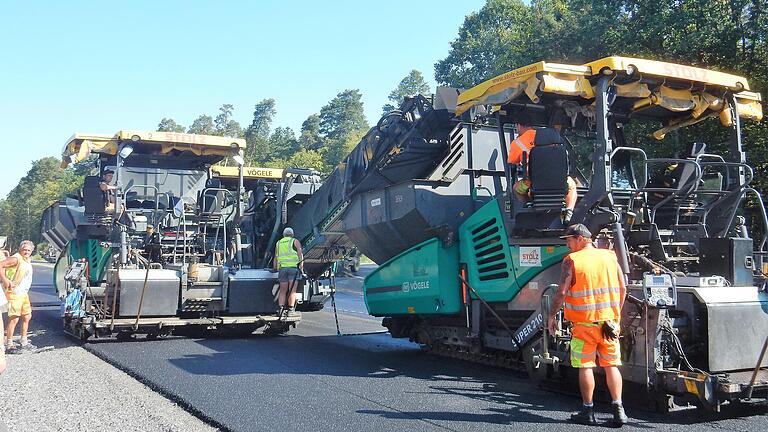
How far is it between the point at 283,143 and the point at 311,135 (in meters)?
5.67

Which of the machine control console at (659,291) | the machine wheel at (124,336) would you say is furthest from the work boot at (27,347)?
the machine control console at (659,291)

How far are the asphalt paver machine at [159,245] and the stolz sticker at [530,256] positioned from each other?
462 centimetres

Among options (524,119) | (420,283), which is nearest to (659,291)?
(524,119)

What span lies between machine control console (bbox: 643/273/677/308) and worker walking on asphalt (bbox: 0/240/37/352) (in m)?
7.32

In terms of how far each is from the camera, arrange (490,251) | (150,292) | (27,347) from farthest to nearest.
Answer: (150,292) → (27,347) → (490,251)

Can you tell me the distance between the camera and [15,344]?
9.10 m

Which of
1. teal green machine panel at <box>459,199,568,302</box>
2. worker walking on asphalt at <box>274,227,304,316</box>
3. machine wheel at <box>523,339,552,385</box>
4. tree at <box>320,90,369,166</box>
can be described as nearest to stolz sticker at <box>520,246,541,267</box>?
teal green machine panel at <box>459,199,568,302</box>

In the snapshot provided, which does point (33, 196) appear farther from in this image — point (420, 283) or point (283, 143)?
point (420, 283)

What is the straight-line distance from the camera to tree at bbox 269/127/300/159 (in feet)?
223

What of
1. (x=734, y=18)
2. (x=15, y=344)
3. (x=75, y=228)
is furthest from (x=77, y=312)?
(x=734, y=18)

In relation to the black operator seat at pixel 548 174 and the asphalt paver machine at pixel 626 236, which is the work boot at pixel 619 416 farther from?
the black operator seat at pixel 548 174

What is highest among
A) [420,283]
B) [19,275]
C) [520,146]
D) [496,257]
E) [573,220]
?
[520,146]

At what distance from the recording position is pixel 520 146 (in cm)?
636

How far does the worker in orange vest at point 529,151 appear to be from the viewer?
5996 millimetres
